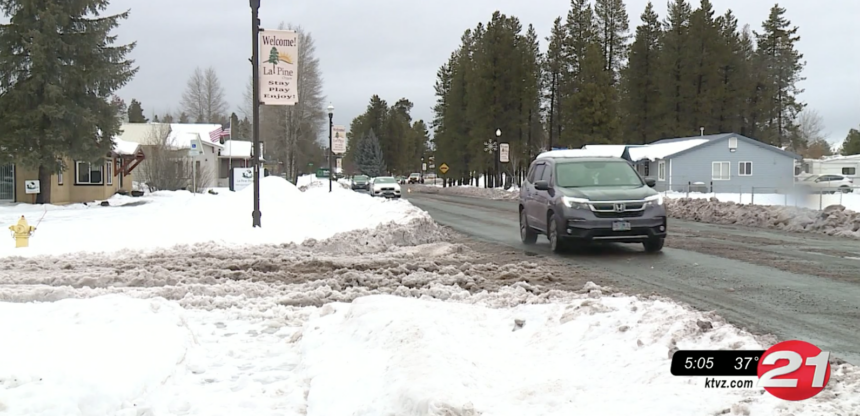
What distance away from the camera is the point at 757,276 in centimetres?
961

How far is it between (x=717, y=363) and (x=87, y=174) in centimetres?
3783

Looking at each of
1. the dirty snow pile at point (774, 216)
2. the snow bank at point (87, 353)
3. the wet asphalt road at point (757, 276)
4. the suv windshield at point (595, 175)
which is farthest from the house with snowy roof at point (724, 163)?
the snow bank at point (87, 353)

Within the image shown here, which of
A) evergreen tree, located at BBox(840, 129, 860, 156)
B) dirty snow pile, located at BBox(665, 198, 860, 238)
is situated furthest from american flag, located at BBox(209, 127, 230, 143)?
evergreen tree, located at BBox(840, 129, 860, 156)

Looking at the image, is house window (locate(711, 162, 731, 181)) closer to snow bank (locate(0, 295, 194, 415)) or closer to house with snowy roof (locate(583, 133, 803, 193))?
house with snowy roof (locate(583, 133, 803, 193))

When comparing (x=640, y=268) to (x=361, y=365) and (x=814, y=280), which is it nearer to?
(x=814, y=280)

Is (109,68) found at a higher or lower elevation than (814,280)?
higher

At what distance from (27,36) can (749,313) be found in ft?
98.3

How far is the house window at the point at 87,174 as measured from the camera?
119 feet

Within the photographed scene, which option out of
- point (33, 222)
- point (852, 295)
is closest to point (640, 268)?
point (852, 295)

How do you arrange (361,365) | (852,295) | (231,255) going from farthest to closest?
(231,255)
(852,295)
(361,365)

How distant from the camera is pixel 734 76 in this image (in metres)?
60.1

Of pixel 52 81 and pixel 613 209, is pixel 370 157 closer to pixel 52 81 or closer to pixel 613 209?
pixel 52 81

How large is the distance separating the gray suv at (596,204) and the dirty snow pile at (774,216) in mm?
6750

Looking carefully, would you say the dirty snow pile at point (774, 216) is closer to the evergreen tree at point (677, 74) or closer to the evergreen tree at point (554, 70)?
the evergreen tree at point (677, 74)
